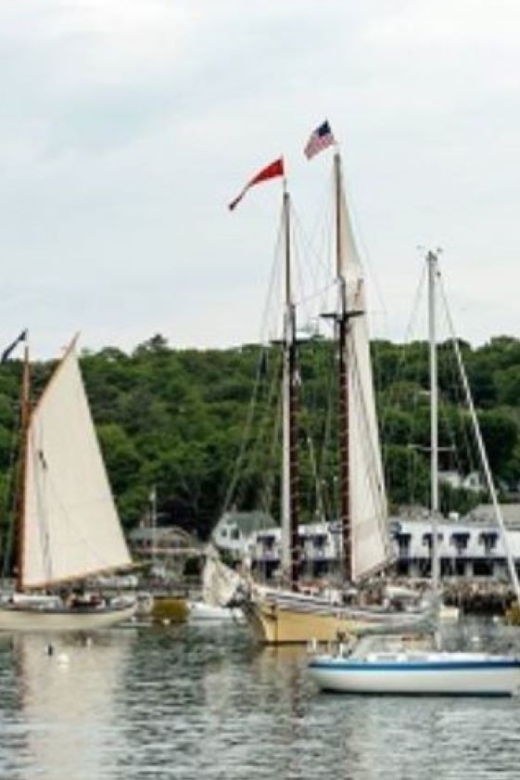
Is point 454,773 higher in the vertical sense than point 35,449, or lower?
lower

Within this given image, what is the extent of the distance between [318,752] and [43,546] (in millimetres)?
57904

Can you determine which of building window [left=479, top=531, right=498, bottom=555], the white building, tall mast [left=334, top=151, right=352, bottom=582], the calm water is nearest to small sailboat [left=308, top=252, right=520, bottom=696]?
the calm water

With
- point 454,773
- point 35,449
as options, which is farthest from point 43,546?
point 454,773

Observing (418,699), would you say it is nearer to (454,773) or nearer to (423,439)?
(454,773)

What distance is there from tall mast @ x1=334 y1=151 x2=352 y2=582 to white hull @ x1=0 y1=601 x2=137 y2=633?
56.3ft

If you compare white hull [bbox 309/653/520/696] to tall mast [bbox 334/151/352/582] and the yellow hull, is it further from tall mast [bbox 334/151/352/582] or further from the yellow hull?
tall mast [bbox 334/151/352/582]

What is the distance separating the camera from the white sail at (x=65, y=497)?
10912 cm

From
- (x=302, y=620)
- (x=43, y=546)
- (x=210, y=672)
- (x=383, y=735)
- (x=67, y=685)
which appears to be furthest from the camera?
(x=43, y=546)

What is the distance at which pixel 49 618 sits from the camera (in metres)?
107

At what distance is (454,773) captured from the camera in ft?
160

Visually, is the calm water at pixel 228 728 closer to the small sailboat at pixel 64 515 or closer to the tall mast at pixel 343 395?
the tall mast at pixel 343 395

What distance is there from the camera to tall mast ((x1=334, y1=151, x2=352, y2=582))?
94562 millimetres

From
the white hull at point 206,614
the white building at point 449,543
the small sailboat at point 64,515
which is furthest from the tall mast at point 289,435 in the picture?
the white building at point 449,543

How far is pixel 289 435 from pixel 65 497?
18.3 metres
